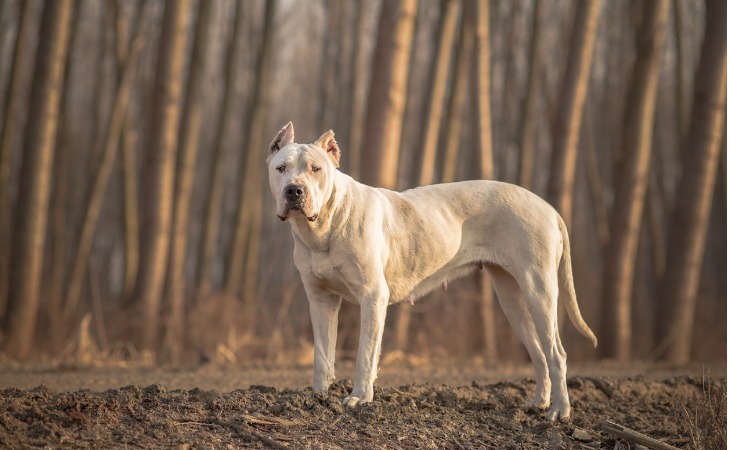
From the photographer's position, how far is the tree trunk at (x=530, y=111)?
1487cm

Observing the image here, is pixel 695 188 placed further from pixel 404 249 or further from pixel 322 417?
pixel 322 417

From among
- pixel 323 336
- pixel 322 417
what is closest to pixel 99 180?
pixel 323 336

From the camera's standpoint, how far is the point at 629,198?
45.2 feet

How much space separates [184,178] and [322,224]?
8491mm

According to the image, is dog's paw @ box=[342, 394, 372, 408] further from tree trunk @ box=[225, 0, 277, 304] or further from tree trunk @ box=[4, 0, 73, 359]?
tree trunk @ box=[225, 0, 277, 304]

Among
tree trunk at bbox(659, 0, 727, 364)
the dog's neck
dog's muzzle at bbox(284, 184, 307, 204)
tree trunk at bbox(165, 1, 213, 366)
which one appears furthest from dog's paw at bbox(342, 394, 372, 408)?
tree trunk at bbox(659, 0, 727, 364)

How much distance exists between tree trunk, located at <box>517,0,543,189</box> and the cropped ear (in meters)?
8.85

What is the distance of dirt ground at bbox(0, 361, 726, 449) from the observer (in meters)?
4.98

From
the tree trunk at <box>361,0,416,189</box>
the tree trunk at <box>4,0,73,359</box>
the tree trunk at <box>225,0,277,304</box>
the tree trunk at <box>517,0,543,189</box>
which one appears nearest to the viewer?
the tree trunk at <box>361,0,416,189</box>

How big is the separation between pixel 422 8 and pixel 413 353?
10.4 m

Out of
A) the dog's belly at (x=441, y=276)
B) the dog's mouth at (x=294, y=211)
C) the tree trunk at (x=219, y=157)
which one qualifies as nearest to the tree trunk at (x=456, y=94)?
the tree trunk at (x=219, y=157)

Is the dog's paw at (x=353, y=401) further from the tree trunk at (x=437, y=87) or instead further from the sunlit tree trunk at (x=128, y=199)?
the tree trunk at (x=437, y=87)

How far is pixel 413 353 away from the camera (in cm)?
1365

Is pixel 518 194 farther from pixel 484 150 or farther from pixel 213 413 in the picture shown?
pixel 484 150
